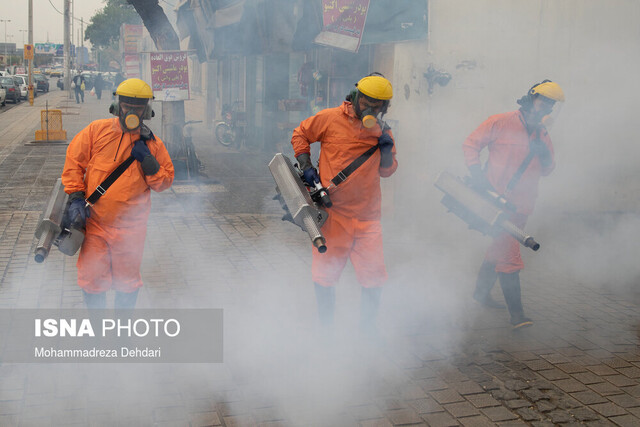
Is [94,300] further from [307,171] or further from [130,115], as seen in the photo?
[307,171]

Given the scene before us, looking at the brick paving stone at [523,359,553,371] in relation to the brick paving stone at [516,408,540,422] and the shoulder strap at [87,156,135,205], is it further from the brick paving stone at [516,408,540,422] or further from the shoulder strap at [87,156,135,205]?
the shoulder strap at [87,156,135,205]

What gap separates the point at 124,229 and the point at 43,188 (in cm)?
639

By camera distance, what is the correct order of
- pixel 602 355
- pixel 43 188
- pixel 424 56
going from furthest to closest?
pixel 43 188 → pixel 424 56 → pixel 602 355

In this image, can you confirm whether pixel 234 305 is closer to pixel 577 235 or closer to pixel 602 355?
pixel 602 355

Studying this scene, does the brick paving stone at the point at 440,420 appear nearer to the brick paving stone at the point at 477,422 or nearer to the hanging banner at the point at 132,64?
the brick paving stone at the point at 477,422

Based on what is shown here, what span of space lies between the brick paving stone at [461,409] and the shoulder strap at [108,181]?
2.13m

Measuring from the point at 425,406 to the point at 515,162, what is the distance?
190 centimetres

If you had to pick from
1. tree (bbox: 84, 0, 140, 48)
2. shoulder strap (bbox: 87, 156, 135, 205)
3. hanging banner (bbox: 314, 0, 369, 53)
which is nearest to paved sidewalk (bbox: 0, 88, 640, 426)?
shoulder strap (bbox: 87, 156, 135, 205)

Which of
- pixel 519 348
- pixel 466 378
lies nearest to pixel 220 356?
pixel 466 378

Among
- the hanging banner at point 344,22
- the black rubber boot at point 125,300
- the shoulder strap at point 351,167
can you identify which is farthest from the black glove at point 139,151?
the hanging banner at point 344,22

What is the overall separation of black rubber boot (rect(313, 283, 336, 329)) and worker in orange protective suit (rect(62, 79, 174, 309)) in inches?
46.4

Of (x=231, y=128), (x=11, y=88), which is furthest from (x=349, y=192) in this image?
(x=11, y=88)

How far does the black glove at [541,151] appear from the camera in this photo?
4.64 meters

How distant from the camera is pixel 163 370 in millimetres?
3838
